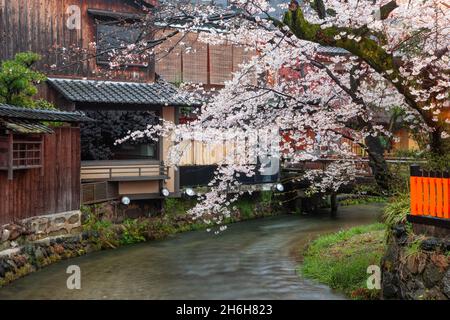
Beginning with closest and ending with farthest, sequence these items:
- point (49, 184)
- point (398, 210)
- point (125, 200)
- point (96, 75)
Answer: point (398, 210) < point (49, 184) < point (125, 200) < point (96, 75)

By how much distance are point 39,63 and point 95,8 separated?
3100 mm

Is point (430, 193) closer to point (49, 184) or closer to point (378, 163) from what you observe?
point (378, 163)

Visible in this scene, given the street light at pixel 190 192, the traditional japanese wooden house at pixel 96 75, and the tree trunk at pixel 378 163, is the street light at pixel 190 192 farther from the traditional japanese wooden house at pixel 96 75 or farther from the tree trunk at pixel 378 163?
the tree trunk at pixel 378 163

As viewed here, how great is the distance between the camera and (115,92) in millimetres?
19797

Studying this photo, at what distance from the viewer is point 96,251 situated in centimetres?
1736

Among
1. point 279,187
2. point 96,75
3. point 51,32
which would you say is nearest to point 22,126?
point 51,32

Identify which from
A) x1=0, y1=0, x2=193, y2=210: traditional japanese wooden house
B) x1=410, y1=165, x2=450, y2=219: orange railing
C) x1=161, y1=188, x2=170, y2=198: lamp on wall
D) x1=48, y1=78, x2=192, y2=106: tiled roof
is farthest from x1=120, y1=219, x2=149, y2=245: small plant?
x1=410, y1=165, x2=450, y2=219: orange railing

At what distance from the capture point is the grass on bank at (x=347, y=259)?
12297mm

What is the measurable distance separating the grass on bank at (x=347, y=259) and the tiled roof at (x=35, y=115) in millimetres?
8004

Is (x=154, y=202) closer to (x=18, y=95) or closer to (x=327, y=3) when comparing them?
(x=18, y=95)

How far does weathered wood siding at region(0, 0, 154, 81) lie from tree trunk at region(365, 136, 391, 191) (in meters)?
10.8

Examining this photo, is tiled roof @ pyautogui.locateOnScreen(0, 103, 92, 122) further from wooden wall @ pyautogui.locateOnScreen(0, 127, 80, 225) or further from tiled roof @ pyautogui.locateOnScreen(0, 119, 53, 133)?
wooden wall @ pyautogui.locateOnScreen(0, 127, 80, 225)

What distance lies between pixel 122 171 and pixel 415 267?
1292 cm
